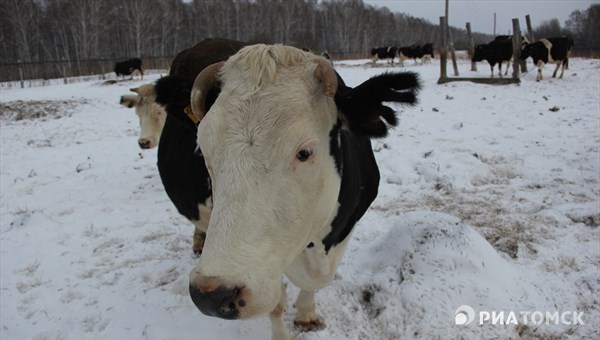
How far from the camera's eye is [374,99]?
177 centimetres

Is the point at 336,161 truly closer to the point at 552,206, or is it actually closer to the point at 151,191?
the point at 552,206

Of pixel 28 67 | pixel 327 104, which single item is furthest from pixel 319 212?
pixel 28 67

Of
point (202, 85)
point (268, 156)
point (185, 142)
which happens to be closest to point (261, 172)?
point (268, 156)

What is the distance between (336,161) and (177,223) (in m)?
3.30

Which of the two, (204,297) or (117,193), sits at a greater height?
(204,297)

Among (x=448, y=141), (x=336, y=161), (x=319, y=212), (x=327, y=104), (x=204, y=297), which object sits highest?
(x=327, y=104)

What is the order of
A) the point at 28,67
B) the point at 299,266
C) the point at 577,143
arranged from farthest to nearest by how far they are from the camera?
the point at 28,67 → the point at 577,143 → the point at 299,266

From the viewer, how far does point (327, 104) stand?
1.78 meters

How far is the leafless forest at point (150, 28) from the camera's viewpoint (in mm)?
41625

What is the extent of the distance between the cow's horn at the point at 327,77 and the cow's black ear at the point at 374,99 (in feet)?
0.41

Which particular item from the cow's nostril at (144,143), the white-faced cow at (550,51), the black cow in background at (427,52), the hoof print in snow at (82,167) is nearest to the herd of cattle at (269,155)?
the cow's nostril at (144,143)

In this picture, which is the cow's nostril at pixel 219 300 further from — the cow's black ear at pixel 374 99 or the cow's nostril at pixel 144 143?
the cow's nostril at pixel 144 143

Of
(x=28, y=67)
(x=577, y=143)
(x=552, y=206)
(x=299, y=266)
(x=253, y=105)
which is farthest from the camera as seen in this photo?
(x=28, y=67)

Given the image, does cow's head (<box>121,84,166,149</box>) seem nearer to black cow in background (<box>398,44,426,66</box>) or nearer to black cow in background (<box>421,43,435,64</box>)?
black cow in background (<box>398,44,426,66</box>)
